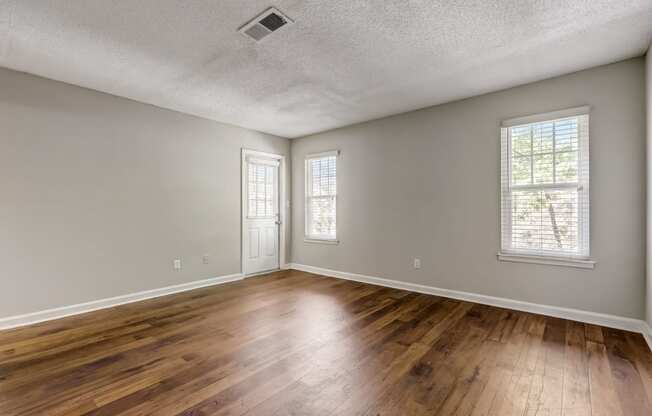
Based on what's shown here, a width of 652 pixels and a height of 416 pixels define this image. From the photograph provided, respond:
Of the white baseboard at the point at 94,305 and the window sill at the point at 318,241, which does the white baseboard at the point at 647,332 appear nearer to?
the window sill at the point at 318,241

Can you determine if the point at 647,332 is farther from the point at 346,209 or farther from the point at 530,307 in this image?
the point at 346,209

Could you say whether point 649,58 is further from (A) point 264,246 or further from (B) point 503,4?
(A) point 264,246

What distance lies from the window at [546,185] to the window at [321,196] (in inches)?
106

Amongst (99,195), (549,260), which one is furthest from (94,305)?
(549,260)

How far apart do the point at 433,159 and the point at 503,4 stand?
2220 mm

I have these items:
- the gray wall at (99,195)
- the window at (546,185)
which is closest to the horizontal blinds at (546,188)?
the window at (546,185)

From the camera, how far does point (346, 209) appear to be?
17.1 feet

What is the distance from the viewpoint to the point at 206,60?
2.92 metres

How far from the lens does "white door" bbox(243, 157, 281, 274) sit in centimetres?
533

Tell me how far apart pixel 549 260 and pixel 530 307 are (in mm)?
577

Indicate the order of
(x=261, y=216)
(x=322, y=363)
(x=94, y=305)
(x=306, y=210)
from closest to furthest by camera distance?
(x=322, y=363) → (x=94, y=305) → (x=261, y=216) → (x=306, y=210)

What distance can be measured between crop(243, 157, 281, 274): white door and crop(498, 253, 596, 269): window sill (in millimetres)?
3761

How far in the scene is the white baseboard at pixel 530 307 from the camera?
2.89 meters

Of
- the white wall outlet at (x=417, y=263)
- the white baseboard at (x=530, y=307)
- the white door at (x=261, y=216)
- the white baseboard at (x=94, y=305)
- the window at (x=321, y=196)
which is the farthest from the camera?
the window at (x=321, y=196)
